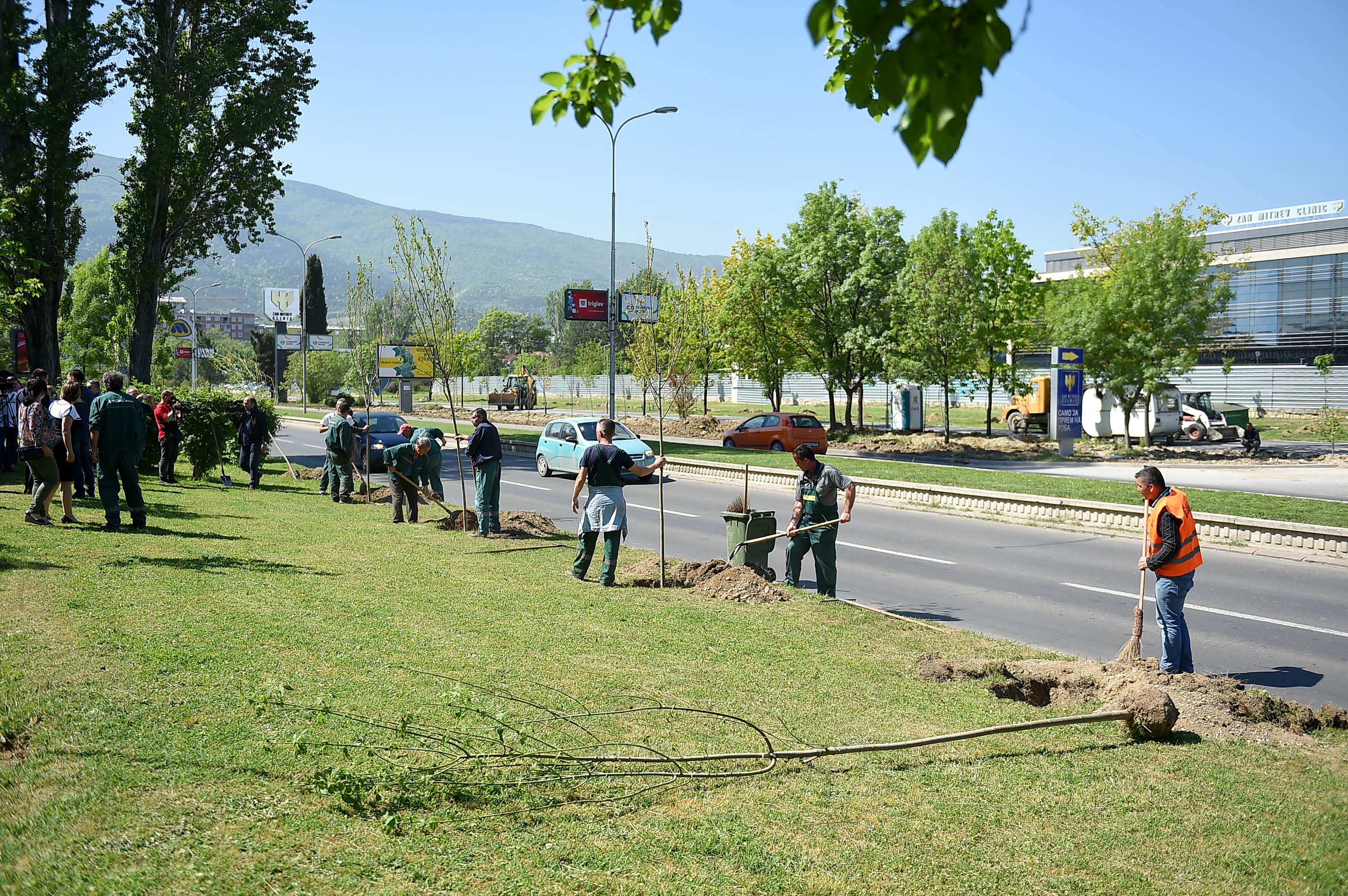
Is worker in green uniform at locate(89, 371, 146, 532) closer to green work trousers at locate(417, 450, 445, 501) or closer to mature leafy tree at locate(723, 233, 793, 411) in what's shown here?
green work trousers at locate(417, 450, 445, 501)

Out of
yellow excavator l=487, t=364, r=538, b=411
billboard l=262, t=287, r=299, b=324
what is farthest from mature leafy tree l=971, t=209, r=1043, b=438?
billboard l=262, t=287, r=299, b=324

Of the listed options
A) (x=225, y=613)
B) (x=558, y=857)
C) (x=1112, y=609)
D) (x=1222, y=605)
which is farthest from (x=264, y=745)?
(x=1222, y=605)

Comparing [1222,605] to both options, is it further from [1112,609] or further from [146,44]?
[146,44]

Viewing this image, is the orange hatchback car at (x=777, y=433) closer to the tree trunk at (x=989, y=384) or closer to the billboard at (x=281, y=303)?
the tree trunk at (x=989, y=384)

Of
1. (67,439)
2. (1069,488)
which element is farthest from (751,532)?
(1069,488)

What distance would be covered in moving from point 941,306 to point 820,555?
25915 millimetres

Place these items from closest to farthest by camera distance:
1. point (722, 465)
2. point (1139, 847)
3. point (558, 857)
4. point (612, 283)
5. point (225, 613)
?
point (558, 857), point (1139, 847), point (225, 613), point (722, 465), point (612, 283)

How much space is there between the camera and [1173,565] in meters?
7.57

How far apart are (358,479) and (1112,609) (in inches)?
649

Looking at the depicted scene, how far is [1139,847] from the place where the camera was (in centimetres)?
423

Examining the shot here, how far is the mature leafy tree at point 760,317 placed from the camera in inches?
1522

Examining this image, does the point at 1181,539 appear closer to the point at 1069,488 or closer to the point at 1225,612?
the point at 1225,612

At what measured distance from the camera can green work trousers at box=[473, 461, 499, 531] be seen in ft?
44.0

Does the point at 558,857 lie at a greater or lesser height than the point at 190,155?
lesser
